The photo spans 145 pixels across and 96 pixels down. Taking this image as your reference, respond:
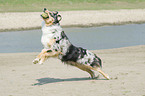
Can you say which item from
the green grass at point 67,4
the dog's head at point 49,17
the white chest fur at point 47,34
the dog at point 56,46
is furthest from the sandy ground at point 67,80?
the green grass at point 67,4

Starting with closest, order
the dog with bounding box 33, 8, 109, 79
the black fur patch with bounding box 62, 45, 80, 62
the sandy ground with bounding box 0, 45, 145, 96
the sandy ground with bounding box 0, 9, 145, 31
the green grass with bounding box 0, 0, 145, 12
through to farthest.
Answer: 1. the sandy ground with bounding box 0, 45, 145, 96
2. the dog with bounding box 33, 8, 109, 79
3. the black fur patch with bounding box 62, 45, 80, 62
4. the sandy ground with bounding box 0, 9, 145, 31
5. the green grass with bounding box 0, 0, 145, 12

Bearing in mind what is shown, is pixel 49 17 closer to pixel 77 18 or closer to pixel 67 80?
pixel 67 80

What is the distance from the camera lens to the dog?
8.12 meters

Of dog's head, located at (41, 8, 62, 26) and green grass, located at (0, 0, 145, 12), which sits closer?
dog's head, located at (41, 8, 62, 26)

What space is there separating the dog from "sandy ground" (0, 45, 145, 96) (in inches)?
25.2

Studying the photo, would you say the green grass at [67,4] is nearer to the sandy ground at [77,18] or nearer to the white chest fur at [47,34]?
the sandy ground at [77,18]

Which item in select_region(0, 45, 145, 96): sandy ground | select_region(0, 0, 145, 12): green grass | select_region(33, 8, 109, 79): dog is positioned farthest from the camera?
select_region(0, 0, 145, 12): green grass

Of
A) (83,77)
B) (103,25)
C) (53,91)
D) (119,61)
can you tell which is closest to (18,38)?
(103,25)

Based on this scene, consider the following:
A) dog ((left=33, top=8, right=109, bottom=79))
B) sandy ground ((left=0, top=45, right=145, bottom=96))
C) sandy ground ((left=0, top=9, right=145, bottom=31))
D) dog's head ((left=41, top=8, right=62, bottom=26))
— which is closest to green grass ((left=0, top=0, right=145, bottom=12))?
sandy ground ((left=0, top=9, right=145, bottom=31))

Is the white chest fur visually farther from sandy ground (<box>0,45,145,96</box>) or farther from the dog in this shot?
sandy ground (<box>0,45,145,96</box>)

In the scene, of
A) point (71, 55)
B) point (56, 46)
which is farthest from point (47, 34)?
point (71, 55)

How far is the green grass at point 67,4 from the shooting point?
40.5 metres

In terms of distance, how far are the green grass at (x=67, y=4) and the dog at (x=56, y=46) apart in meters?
30.2

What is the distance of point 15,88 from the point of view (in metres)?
8.33
